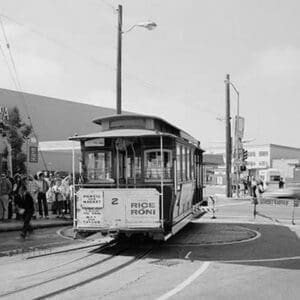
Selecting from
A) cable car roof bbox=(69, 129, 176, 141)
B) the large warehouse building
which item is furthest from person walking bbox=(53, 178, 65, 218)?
the large warehouse building

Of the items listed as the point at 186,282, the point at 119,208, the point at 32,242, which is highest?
the point at 119,208

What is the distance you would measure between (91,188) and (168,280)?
4.27 meters

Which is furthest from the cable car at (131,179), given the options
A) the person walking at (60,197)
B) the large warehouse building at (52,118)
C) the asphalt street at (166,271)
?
the large warehouse building at (52,118)

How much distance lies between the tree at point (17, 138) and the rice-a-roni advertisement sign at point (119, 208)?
1454 inches

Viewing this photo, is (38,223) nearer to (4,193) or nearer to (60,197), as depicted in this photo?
(4,193)

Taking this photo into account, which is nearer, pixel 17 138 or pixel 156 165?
pixel 156 165

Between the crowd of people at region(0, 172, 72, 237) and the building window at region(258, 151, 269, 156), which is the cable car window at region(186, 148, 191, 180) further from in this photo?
the building window at region(258, 151, 269, 156)

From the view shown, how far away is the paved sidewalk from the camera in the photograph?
16812 mm

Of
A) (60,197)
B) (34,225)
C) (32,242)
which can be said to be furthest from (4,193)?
(32,242)

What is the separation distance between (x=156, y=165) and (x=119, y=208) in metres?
1.43

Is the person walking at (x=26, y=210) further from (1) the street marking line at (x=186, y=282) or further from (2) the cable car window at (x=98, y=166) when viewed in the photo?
(1) the street marking line at (x=186, y=282)

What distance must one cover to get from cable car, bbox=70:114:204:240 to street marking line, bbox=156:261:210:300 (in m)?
2.02

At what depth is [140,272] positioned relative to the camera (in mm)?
9766

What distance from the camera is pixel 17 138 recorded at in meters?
53.5
